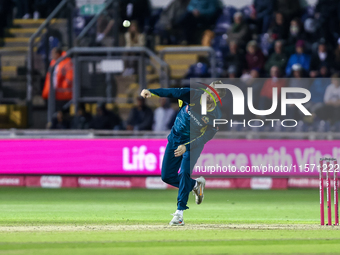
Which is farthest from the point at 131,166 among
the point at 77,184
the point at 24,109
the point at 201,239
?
the point at 201,239

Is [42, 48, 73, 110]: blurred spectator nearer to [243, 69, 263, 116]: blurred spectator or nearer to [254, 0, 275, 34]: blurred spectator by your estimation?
[243, 69, 263, 116]: blurred spectator

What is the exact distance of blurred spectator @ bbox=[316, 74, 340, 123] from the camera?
50.0 ft

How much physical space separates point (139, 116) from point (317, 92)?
4330mm

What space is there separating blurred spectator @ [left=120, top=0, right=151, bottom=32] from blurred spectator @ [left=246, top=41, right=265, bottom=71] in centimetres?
383

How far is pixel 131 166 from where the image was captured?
15.7m

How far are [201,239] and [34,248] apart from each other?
6.45 feet

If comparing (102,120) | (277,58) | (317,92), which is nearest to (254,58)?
(277,58)

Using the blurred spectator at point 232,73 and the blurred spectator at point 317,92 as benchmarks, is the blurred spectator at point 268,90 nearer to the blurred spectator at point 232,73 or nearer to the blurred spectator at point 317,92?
the blurred spectator at point 317,92

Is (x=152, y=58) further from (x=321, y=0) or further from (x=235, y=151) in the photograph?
(x=321, y=0)

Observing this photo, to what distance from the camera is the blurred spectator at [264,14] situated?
1914cm

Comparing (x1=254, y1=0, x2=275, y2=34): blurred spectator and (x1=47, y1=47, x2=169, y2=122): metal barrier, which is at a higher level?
(x1=254, y1=0, x2=275, y2=34): blurred spectator

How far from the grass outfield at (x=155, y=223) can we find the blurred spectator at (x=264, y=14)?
572 cm

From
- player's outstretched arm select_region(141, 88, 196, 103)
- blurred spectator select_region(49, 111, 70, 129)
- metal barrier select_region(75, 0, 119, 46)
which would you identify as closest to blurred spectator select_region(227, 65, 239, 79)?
metal barrier select_region(75, 0, 119, 46)

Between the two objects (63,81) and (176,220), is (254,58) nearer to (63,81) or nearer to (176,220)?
(63,81)
